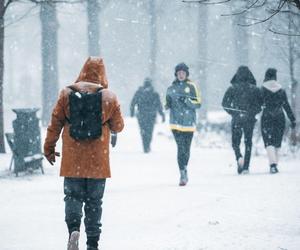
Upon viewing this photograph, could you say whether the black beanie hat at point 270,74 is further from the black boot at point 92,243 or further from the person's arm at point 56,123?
the black boot at point 92,243

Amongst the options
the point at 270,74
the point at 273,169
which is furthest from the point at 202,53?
the point at 273,169

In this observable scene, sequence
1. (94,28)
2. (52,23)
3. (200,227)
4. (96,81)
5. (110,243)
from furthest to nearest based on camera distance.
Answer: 1. (94,28)
2. (52,23)
3. (200,227)
4. (110,243)
5. (96,81)

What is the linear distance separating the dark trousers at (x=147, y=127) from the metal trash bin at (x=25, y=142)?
4868 millimetres

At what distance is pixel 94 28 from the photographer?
2675 centimetres

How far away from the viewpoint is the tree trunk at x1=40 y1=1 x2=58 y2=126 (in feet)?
77.1

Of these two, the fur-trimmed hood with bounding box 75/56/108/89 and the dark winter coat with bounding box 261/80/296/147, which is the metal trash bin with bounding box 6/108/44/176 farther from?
the fur-trimmed hood with bounding box 75/56/108/89

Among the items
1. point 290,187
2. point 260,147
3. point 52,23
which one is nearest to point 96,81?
point 290,187

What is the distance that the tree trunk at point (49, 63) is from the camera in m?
23.5

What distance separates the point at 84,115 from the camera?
17.5 feet

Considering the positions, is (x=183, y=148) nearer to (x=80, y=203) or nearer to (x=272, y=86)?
(x=272, y=86)

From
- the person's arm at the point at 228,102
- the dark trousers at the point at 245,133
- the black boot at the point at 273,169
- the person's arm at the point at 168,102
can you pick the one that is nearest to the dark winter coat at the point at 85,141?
the person's arm at the point at 168,102

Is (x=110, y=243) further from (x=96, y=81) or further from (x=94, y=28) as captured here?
(x=94, y=28)

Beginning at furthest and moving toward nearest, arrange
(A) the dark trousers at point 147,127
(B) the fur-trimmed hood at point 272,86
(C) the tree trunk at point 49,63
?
(C) the tree trunk at point 49,63 < (A) the dark trousers at point 147,127 < (B) the fur-trimmed hood at point 272,86

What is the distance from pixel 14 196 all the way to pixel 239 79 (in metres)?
4.87
